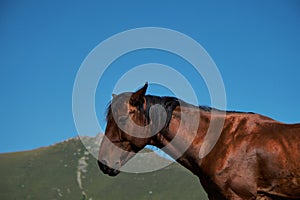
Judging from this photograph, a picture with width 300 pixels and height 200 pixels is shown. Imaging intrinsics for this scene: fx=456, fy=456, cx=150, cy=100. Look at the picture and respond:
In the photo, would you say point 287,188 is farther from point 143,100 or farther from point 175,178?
point 175,178

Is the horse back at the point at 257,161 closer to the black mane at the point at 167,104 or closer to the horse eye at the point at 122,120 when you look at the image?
the black mane at the point at 167,104

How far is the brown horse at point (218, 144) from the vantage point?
33.9 ft

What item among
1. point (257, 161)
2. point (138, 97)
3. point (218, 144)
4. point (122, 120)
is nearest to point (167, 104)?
point (138, 97)

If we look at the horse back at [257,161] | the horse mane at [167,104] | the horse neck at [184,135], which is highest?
the horse mane at [167,104]

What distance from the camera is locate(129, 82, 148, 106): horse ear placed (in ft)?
35.9

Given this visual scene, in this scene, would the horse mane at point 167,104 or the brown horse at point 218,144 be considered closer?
the brown horse at point 218,144

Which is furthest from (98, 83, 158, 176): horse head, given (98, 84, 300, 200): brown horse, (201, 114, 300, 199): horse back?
(201, 114, 300, 199): horse back

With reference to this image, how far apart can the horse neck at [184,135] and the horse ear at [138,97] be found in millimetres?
964

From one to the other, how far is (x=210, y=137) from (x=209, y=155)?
0.50 m

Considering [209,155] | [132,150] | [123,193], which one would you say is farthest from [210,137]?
[123,193]

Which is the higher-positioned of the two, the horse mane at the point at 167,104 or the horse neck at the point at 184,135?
the horse mane at the point at 167,104

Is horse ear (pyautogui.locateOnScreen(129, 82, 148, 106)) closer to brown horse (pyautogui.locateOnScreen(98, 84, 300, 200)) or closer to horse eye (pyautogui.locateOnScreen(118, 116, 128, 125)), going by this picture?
brown horse (pyautogui.locateOnScreen(98, 84, 300, 200))

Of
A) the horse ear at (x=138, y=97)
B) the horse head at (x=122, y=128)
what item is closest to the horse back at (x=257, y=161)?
the horse head at (x=122, y=128)

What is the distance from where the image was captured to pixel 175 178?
196 m
